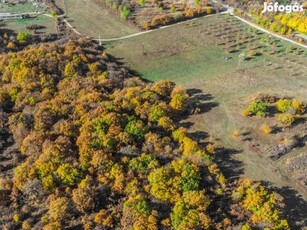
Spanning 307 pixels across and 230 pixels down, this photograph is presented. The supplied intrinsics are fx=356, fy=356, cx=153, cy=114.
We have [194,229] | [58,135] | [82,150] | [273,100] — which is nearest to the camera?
[194,229]

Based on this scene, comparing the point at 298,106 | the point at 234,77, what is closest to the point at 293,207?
the point at 298,106

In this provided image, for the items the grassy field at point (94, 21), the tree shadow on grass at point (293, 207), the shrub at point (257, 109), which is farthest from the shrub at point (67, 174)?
the grassy field at point (94, 21)

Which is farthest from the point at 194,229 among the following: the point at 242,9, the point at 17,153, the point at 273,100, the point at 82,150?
the point at 242,9

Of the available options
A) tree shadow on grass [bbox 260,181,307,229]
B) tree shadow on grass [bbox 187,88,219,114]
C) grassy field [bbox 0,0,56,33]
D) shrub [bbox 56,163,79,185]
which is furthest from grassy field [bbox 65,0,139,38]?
tree shadow on grass [bbox 260,181,307,229]

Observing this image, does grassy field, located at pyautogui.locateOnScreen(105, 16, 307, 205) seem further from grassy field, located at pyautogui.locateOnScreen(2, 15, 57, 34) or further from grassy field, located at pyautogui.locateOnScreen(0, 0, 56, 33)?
grassy field, located at pyautogui.locateOnScreen(0, 0, 56, 33)

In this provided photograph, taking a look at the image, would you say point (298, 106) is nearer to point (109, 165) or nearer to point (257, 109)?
point (257, 109)

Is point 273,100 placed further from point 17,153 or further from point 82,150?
point 17,153
